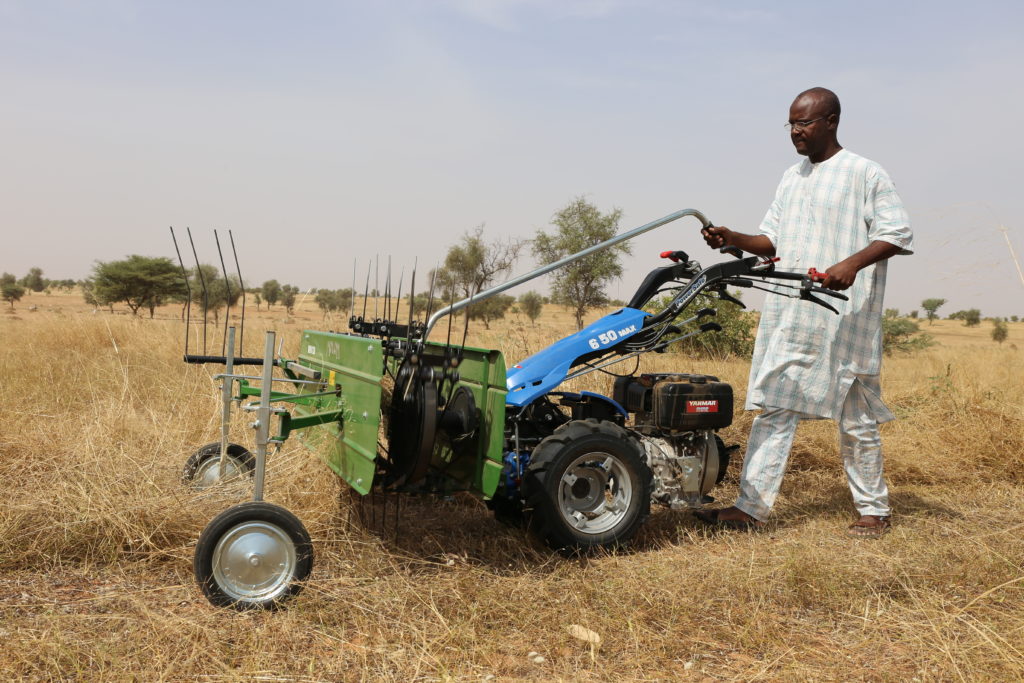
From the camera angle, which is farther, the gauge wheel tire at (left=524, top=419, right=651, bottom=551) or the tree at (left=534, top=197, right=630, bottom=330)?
the tree at (left=534, top=197, right=630, bottom=330)

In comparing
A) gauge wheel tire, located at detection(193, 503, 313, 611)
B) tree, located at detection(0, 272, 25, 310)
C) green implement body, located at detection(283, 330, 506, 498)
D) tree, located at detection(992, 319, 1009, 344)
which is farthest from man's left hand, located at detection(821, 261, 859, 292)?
tree, located at detection(0, 272, 25, 310)

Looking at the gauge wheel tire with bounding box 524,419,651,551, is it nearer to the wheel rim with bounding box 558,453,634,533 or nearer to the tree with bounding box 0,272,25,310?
the wheel rim with bounding box 558,453,634,533

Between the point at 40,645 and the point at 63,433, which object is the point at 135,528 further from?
the point at 63,433

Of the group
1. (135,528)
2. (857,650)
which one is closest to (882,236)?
(857,650)

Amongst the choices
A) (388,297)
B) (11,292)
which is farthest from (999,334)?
(11,292)

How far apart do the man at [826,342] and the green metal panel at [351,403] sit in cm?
220

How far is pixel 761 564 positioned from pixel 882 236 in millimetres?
1867

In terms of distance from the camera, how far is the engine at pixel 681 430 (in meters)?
4.48

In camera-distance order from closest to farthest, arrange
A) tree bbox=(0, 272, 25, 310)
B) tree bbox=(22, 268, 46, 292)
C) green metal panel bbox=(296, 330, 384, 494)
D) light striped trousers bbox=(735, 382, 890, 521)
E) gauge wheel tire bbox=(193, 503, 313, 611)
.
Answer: gauge wheel tire bbox=(193, 503, 313, 611) < green metal panel bbox=(296, 330, 384, 494) < light striped trousers bbox=(735, 382, 890, 521) < tree bbox=(0, 272, 25, 310) < tree bbox=(22, 268, 46, 292)

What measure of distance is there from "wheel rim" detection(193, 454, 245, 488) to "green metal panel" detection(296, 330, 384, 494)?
1.79 ft

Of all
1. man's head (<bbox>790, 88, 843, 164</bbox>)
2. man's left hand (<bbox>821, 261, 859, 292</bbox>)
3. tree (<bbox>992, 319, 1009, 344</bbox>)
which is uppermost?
man's head (<bbox>790, 88, 843, 164</bbox>)

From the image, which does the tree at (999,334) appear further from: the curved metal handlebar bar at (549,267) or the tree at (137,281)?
the curved metal handlebar bar at (549,267)

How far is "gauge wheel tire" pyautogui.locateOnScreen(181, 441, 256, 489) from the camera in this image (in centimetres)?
461

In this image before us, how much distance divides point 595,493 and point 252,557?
5.84 ft
